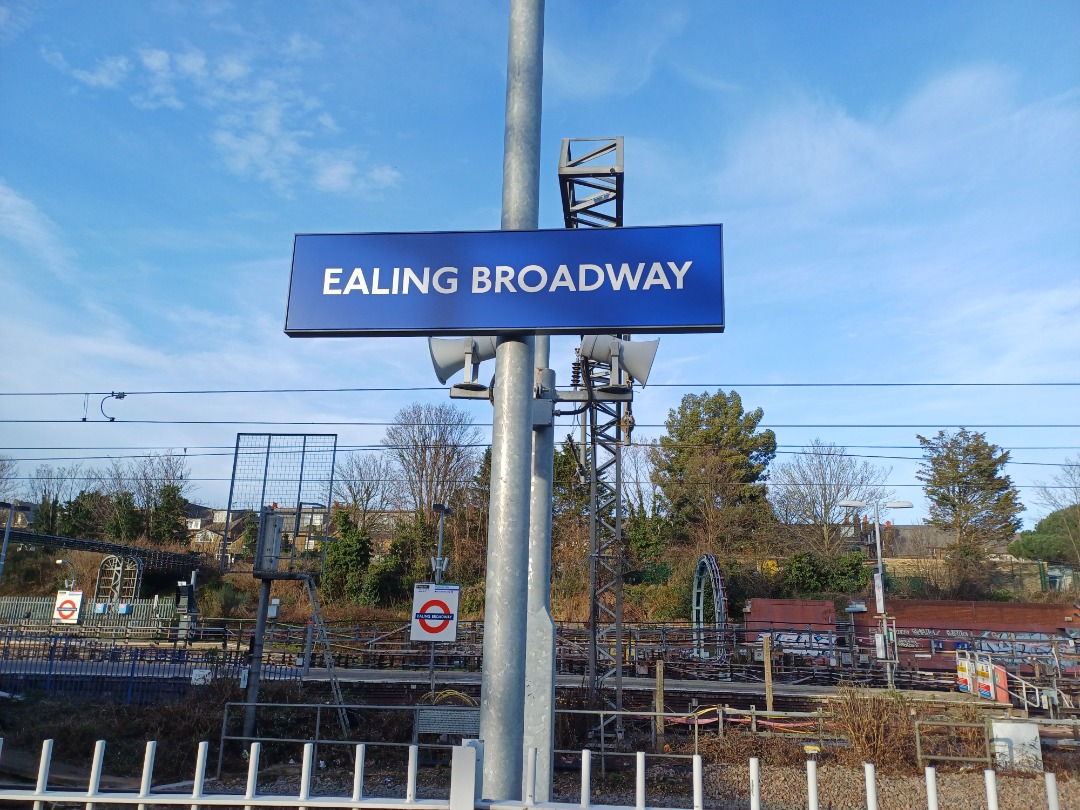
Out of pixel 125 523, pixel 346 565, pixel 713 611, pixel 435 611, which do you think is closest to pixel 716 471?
pixel 713 611

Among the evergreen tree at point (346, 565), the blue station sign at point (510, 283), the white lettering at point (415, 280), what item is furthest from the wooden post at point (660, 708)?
the evergreen tree at point (346, 565)

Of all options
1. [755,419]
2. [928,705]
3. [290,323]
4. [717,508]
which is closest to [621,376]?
[290,323]

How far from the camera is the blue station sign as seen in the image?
355 centimetres

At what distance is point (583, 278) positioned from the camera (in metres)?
3.62

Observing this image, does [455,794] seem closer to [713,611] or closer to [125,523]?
[713,611]

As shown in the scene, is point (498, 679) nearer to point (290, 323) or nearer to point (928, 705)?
point (290, 323)

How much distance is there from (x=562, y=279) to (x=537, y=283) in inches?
4.7

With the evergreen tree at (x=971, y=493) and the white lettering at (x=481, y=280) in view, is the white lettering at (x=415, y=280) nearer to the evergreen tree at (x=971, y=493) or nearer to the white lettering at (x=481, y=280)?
the white lettering at (x=481, y=280)

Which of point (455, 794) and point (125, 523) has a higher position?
point (125, 523)

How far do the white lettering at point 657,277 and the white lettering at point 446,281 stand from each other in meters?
0.90

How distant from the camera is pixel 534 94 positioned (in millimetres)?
3900

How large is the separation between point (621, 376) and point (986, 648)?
83.9 ft

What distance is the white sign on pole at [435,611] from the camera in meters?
15.1

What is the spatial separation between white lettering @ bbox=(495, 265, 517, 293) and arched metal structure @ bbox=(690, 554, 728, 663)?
68.8 feet
